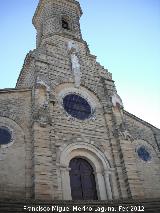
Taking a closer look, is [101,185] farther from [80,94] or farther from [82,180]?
[80,94]

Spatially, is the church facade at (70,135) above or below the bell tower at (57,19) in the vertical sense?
below

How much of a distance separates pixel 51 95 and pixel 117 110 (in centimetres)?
462

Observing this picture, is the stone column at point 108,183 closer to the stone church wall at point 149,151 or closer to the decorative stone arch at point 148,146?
the stone church wall at point 149,151

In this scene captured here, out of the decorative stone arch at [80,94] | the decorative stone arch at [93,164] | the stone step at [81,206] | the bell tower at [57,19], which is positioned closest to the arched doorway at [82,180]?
the decorative stone arch at [93,164]

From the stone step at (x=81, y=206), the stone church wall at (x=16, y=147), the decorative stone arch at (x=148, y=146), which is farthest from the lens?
the decorative stone arch at (x=148, y=146)

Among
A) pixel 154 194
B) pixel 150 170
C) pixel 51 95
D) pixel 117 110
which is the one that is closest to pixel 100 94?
pixel 117 110

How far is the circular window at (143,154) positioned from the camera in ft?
59.2

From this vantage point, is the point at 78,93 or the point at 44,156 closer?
the point at 44,156

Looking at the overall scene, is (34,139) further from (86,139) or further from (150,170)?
(150,170)

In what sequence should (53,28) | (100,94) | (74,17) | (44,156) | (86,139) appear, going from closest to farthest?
(44,156) < (86,139) < (100,94) < (53,28) < (74,17)

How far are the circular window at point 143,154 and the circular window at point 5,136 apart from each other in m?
8.43

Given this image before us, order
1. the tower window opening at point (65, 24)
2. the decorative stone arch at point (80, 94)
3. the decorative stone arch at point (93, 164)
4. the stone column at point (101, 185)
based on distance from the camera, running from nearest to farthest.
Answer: the decorative stone arch at point (93, 164) < the stone column at point (101, 185) < the decorative stone arch at point (80, 94) < the tower window opening at point (65, 24)

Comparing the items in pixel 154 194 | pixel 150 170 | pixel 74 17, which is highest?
pixel 74 17

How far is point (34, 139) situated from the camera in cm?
1409
